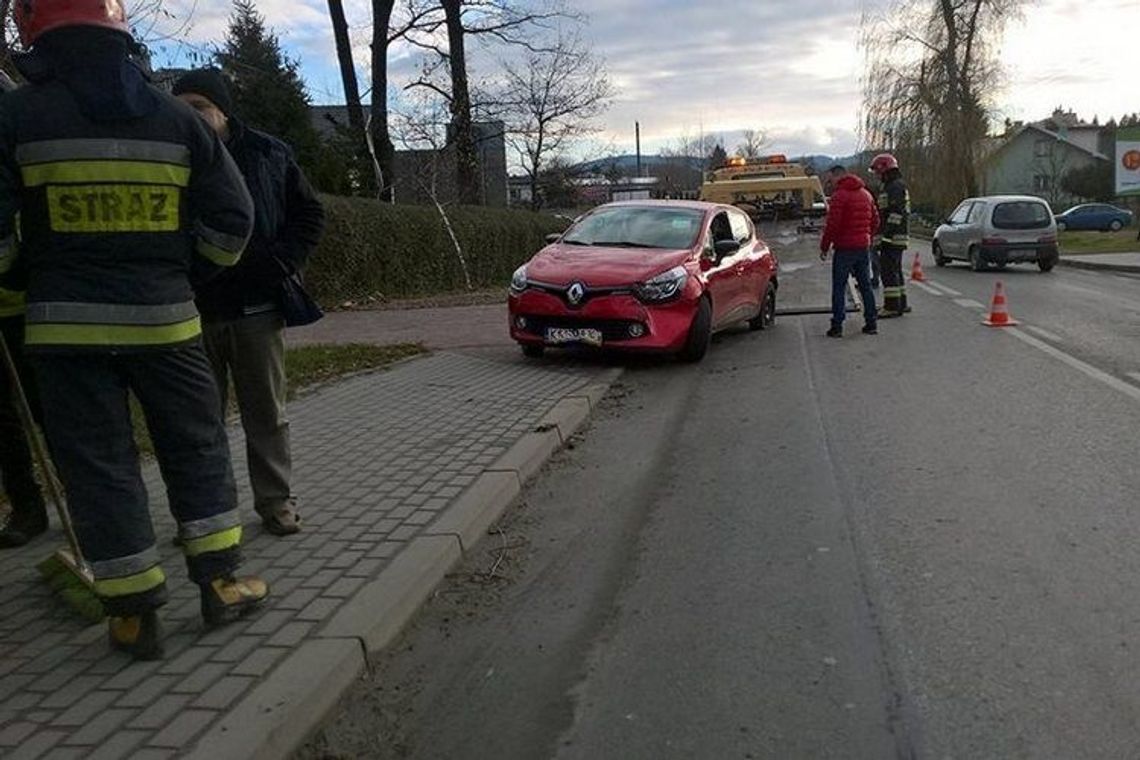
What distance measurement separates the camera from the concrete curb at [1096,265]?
24.1 meters

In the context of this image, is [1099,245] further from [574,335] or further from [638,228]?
[574,335]

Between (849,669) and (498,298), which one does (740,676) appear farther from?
(498,298)

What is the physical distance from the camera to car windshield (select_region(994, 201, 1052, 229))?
22.5 metres

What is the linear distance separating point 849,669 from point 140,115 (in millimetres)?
2981

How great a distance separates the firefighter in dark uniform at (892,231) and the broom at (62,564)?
11093mm

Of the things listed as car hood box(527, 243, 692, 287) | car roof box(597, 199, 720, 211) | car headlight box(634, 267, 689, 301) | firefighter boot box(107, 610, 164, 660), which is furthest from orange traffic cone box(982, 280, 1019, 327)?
firefighter boot box(107, 610, 164, 660)

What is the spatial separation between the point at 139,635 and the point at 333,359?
692 cm

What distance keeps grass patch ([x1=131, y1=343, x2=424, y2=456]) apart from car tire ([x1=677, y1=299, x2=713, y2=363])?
2854mm

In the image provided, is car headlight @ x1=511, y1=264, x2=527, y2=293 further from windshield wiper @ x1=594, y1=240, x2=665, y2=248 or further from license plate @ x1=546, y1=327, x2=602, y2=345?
windshield wiper @ x1=594, y1=240, x2=665, y2=248

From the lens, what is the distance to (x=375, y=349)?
10.9m

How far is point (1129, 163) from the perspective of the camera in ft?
120

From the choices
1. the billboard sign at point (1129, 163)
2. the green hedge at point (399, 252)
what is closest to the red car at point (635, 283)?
the green hedge at point (399, 252)

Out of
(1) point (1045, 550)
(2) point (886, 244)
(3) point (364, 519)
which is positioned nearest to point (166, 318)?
(3) point (364, 519)

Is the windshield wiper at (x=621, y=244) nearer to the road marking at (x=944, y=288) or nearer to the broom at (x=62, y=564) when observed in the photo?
the broom at (x=62, y=564)
